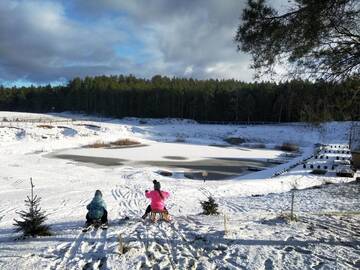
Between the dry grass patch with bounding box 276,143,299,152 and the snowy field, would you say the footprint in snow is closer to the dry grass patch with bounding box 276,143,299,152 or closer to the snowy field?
the snowy field

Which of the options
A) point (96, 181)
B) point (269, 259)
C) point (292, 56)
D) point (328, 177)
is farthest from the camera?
point (328, 177)

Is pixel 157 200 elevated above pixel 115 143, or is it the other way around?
pixel 157 200

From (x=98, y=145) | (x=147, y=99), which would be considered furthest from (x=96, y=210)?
(x=147, y=99)

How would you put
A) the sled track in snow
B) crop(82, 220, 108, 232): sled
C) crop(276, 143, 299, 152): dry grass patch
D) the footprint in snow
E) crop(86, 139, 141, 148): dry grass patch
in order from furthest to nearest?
crop(276, 143, 299, 152): dry grass patch
crop(86, 139, 141, 148): dry grass patch
crop(82, 220, 108, 232): sled
the sled track in snow
the footprint in snow

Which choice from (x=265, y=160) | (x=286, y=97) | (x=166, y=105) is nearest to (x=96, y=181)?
(x=286, y=97)

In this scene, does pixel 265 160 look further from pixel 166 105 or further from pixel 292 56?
pixel 166 105

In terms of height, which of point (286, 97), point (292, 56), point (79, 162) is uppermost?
point (292, 56)

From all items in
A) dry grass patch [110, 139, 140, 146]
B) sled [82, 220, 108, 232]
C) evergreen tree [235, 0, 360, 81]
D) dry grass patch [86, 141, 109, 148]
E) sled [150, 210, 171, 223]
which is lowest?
dry grass patch [86, 141, 109, 148]

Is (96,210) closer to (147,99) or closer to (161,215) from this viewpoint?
(161,215)

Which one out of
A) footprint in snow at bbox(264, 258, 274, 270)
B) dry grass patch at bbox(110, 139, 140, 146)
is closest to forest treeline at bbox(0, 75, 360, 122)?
dry grass patch at bbox(110, 139, 140, 146)

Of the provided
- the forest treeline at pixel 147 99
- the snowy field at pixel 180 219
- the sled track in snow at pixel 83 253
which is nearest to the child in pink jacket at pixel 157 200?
the snowy field at pixel 180 219

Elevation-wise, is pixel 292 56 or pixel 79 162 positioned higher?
pixel 292 56

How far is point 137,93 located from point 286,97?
109895 mm

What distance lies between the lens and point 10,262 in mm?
7809
